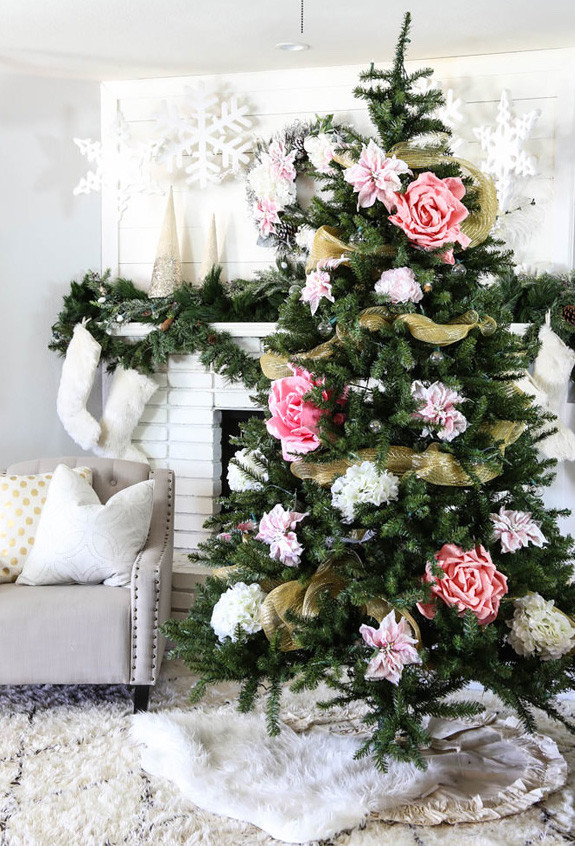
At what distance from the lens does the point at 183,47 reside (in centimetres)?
389

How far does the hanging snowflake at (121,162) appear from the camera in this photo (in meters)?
4.17

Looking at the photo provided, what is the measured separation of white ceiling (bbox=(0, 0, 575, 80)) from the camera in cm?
338

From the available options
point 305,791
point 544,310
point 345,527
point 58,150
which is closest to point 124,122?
point 58,150

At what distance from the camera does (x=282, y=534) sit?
2027 millimetres

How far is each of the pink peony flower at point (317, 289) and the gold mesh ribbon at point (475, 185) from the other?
0.34 metres

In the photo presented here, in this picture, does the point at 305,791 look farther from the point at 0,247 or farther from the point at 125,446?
the point at 0,247

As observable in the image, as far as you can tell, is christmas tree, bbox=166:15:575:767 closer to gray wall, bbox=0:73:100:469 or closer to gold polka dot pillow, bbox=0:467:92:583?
gold polka dot pillow, bbox=0:467:92:583

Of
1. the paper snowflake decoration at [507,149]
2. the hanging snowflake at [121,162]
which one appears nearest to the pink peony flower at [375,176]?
the paper snowflake decoration at [507,149]

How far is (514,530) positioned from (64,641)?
1477 mm

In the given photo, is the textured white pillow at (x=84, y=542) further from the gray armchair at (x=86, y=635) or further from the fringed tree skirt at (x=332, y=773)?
the fringed tree skirt at (x=332, y=773)

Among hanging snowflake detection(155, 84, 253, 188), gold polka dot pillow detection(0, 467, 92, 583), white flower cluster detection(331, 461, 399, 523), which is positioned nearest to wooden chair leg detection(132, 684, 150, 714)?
gold polka dot pillow detection(0, 467, 92, 583)

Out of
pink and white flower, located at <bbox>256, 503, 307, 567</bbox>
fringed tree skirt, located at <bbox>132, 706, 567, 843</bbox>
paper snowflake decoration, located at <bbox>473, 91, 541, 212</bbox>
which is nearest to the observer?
pink and white flower, located at <bbox>256, 503, 307, 567</bbox>

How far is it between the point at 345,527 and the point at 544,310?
6.88 ft

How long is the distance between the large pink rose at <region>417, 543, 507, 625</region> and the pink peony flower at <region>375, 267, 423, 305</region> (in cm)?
58
